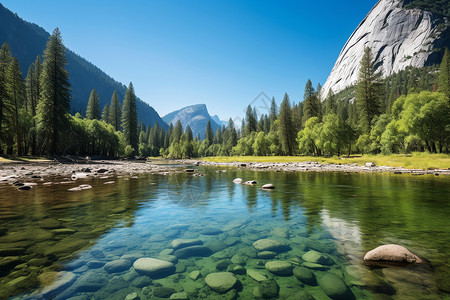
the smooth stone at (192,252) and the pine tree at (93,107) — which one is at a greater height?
the pine tree at (93,107)

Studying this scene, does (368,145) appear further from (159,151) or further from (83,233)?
(159,151)

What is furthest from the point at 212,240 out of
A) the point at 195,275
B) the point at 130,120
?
the point at 130,120

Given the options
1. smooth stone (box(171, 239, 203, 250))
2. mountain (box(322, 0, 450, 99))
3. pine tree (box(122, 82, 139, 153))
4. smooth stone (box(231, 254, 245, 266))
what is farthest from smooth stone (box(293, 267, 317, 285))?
mountain (box(322, 0, 450, 99))

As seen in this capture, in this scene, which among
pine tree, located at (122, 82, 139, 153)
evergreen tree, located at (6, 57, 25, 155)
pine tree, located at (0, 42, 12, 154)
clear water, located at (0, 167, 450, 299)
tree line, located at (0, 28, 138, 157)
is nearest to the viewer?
clear water, located at (0, 167, 450, 299)

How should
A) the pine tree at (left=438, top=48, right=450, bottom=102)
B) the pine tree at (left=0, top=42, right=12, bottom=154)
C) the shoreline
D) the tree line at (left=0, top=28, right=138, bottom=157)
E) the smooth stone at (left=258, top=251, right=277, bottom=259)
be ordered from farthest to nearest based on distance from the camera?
1. the pine tree at (left=438, top=48, right=450, bottom=102)
2. the tree line at (left=0, top=28, right=138, bottom=157)
3. the pine tree at (left=0, top=42, right=12, bottom=154)
4. the shoreline
5. the smooth stone at (left=258, top=251, right=277, bottom=259)

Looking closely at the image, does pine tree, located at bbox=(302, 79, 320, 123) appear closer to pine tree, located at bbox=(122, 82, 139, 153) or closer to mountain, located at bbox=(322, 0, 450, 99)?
pine tree, located at bbox=(122, 82, 139, 153)

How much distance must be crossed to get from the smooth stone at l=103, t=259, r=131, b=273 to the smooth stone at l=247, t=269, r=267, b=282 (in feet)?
8.15

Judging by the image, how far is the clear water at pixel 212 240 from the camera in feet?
11.7

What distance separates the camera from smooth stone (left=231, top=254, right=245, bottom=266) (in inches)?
179

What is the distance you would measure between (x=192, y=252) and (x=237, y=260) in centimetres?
115

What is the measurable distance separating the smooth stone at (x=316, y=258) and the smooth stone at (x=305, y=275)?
0.47m

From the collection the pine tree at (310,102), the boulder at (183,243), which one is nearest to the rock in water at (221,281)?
the boulder at (183,243)

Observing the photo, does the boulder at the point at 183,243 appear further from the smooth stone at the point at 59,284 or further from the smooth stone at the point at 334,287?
the smooth stone at the point at 334,287

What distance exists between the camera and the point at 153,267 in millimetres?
4234
